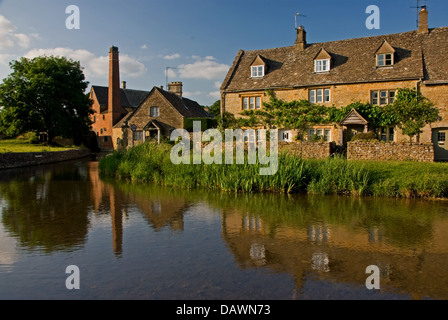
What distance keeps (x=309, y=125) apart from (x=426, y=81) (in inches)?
362

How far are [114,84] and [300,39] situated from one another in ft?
97.8

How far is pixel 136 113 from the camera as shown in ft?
147

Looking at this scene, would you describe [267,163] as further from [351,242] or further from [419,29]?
[419,29]

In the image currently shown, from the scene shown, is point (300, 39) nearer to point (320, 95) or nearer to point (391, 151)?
point (320, 95)

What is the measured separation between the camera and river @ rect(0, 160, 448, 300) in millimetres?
6785

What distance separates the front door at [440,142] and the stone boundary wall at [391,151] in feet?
27.3

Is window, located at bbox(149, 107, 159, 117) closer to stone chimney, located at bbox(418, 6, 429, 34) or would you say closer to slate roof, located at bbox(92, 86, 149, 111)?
slate roof, located at bbox(92, 86, 149, 111)

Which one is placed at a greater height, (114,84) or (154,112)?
(114,84)

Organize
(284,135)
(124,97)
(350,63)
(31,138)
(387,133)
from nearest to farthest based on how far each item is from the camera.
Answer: (387,133) < (350,63) < (284,135) < (31,138) < (124,97)

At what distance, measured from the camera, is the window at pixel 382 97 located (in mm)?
28719

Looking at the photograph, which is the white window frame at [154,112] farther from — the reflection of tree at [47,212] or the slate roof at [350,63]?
the reflection of tree at [47,212]

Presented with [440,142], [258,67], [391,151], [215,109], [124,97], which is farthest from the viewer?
[215,109]

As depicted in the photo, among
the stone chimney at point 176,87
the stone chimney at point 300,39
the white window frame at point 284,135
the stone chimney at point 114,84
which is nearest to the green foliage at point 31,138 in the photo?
the stone chimney at point 114,84

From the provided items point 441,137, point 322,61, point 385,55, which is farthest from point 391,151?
point 322,61
